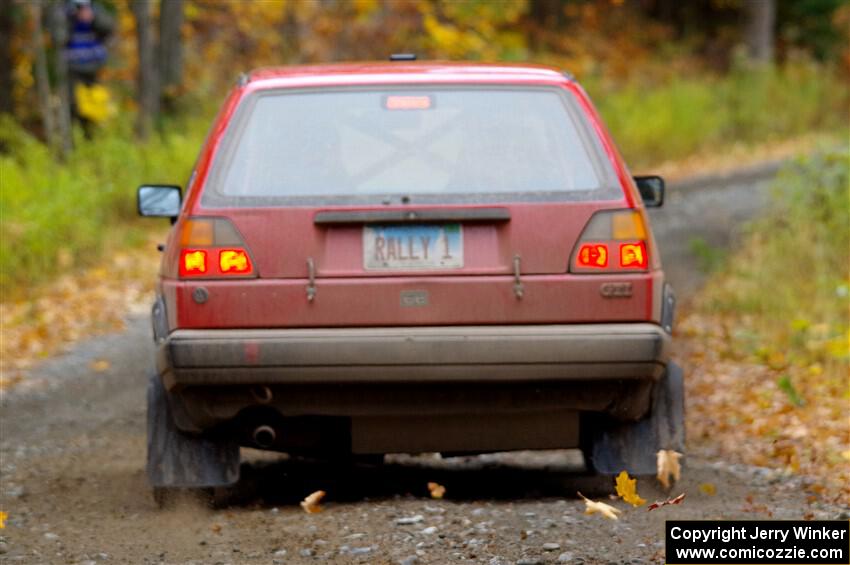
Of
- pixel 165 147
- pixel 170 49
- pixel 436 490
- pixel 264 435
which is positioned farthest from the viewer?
pixel 170 49

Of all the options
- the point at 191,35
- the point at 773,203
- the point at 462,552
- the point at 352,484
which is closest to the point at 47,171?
the point at 773,203

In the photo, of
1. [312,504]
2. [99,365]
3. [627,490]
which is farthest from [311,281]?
[99,365]

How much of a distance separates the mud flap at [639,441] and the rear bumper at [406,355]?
720mm

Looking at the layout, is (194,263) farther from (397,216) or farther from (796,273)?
(796,273)

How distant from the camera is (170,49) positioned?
21984mm

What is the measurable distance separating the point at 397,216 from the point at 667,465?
156cm

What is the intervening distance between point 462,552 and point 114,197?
10.4 metres

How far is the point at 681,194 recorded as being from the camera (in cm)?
1844

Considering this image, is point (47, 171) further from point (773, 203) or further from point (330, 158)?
point (330, 158)

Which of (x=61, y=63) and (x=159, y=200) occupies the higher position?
(x=61, y=63)

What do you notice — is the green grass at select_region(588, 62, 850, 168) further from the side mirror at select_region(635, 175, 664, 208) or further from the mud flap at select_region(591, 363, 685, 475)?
the mud flap at select_region(591, 363, 685, 475)

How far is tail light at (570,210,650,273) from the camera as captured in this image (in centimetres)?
533

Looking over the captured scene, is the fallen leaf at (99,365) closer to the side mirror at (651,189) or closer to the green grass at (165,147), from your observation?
the green grass at (165,147)

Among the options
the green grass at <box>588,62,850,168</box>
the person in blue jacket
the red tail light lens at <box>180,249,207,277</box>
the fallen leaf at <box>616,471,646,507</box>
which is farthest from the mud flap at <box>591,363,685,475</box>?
the green grass at <box>588,62,850,168</box>
